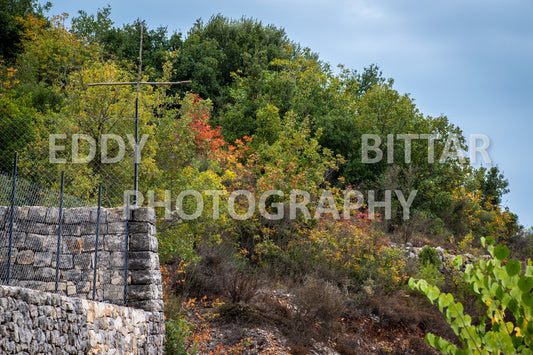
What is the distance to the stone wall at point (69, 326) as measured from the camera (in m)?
5.82

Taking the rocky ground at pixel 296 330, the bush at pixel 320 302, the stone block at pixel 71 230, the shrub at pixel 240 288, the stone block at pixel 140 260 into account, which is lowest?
the rocky ground at pixel 296 330

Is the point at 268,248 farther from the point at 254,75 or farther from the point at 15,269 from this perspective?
the point at 254,75

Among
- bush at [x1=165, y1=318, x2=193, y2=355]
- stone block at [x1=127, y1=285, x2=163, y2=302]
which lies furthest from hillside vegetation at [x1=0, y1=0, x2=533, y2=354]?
stone block at [x1=127, y1=285, x2=163, y2=302]

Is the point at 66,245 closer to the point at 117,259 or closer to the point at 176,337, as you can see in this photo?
the point at 117,259

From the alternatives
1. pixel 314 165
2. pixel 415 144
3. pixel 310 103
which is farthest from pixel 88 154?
pixel 415 144

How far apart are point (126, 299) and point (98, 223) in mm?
1601

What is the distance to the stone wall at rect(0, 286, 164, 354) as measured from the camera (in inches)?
229

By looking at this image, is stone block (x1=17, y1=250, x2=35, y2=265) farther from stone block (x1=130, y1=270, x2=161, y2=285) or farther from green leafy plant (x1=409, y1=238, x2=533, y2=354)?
green leafy plant (x1=409, y1=238, x2=533, y2=354)

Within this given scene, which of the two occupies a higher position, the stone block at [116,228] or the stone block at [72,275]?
the stone block at [116,228]

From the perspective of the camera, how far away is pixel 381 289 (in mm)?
16266

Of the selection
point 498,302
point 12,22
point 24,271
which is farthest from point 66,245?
point 12,22

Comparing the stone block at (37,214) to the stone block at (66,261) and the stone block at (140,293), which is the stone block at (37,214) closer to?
the stone block at (66,261)

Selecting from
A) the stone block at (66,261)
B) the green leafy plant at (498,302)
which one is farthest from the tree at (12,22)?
the green leafy plant at (498,302)

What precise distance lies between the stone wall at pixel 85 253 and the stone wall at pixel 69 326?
0.59 metres
